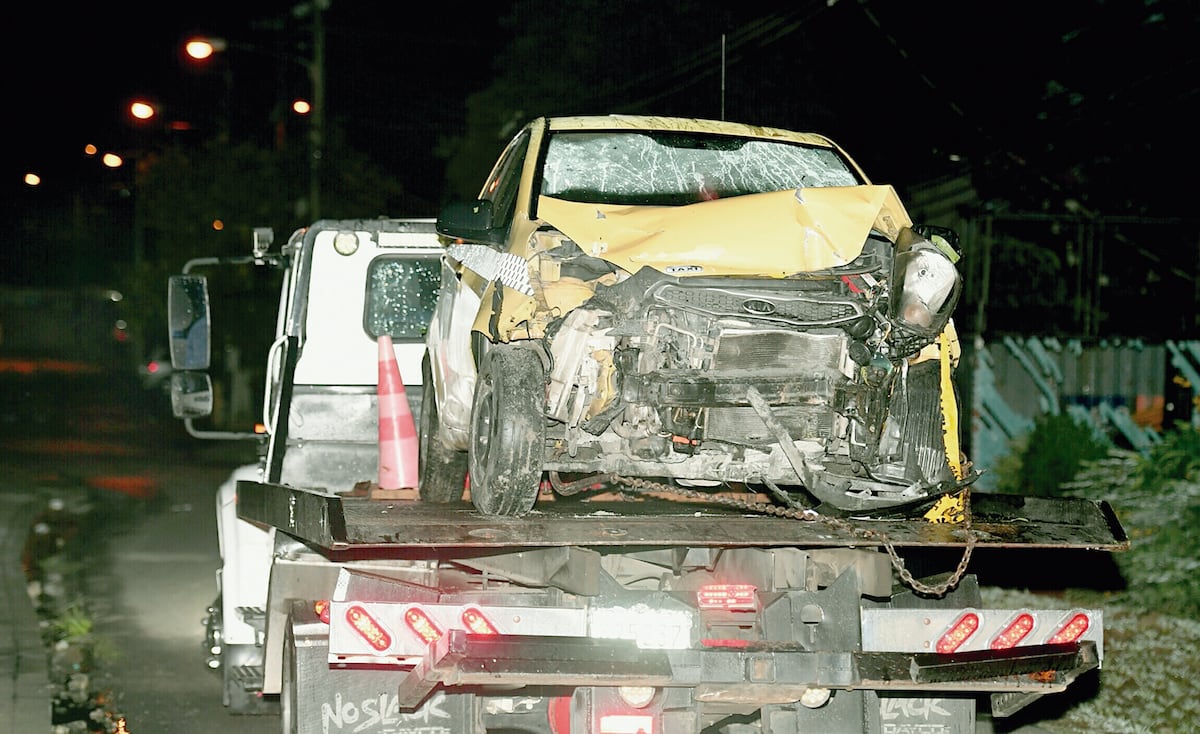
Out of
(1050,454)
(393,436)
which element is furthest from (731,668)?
(1050,454)

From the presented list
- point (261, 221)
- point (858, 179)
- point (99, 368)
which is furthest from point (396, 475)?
point (99, 368)

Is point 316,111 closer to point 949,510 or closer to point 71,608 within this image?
point 71,608

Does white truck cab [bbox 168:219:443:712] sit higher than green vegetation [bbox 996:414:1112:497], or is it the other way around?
white truck cab [bbox 168:219:443:712]

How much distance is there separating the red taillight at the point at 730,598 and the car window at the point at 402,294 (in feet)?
9.73

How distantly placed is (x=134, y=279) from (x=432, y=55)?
11.2m

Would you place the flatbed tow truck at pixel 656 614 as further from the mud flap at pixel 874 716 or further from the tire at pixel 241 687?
the tire at pixel 241 687

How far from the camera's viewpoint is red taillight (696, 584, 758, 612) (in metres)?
5.44

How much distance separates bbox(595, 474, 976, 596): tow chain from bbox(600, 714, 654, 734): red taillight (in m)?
0.96

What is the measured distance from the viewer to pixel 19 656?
30.3 ft

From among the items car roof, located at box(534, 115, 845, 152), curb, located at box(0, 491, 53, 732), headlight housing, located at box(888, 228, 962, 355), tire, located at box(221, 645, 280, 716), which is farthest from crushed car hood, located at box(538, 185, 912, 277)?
curb, located at box(0, 491, 53, 732)

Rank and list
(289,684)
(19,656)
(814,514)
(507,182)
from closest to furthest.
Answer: (814,514), (289,684), (507,182), (19,656)

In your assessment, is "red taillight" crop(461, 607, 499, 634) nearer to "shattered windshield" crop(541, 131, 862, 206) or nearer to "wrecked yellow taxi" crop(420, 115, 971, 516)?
"wrecked yellow taxi" crop(420, 115, 971, 516)

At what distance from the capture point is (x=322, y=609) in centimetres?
593

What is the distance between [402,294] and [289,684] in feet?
8.06
